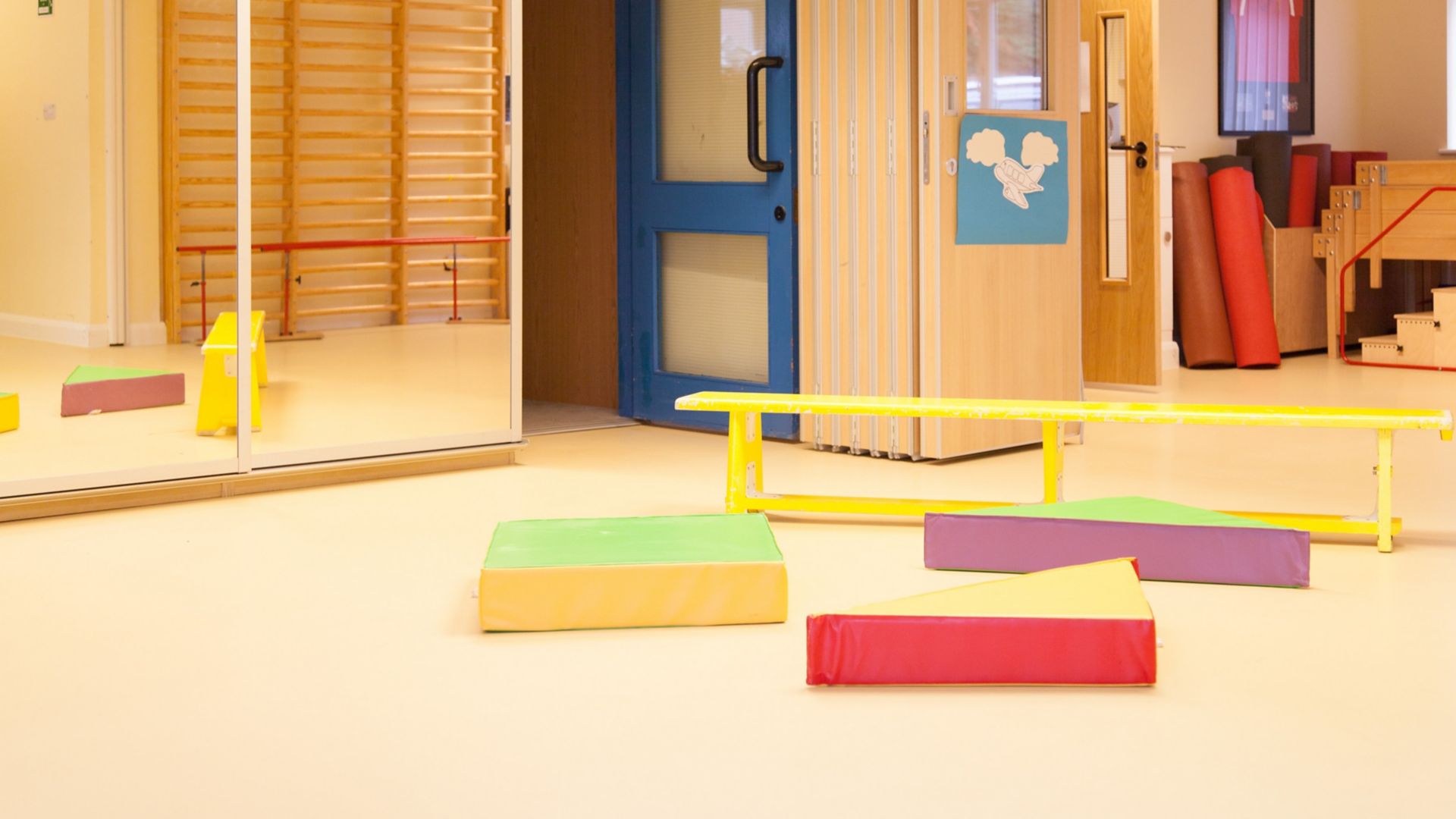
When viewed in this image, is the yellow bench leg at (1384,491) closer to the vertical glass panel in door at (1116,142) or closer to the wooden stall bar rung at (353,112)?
the wooden stall bar rung at (353,112)

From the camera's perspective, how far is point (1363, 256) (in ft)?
29.9

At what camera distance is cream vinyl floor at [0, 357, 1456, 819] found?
247 centimetres

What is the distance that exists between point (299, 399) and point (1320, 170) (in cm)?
654

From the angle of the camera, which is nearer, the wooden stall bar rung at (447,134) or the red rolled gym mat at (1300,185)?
the wooden stall bar rung at (447,134)

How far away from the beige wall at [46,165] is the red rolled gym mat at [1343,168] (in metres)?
7.23

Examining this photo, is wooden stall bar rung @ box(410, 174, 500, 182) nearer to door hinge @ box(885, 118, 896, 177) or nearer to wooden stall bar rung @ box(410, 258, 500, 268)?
wooden stall bar rung @ box(410, 258, 500, 268)

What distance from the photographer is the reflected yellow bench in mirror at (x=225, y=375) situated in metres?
5.07

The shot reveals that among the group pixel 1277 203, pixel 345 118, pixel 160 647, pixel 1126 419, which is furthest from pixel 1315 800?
pixel 1277 203

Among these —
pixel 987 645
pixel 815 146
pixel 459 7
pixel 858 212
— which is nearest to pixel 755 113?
pixel 815 146

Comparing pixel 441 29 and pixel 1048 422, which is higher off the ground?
pixel 441 29

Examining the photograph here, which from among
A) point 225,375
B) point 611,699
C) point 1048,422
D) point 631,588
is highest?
point 225,375

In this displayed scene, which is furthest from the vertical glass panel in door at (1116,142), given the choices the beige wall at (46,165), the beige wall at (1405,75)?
the beige wall at (46,165)

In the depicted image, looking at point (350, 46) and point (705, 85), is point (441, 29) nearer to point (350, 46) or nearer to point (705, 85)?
point (350, 46)

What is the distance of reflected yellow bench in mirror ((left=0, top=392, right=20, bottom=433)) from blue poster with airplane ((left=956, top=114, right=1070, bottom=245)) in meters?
3.09
